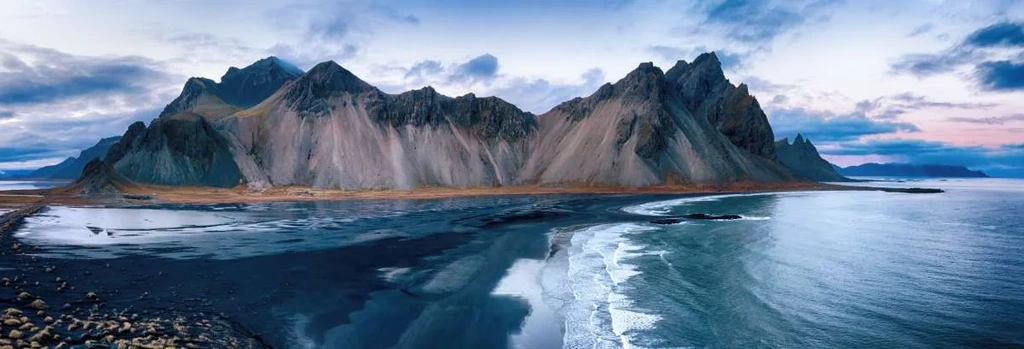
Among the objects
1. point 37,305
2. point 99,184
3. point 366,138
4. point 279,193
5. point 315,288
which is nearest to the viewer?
point 37,305

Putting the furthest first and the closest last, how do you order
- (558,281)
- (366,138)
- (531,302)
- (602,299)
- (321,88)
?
(321,88) < (366,138) < (558,281) < (602,299) < (531,302)

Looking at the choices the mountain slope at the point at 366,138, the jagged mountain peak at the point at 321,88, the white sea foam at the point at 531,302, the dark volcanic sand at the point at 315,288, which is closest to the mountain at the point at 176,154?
the mountain slope at the point at 366,138

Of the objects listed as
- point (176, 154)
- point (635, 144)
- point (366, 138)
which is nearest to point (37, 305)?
point (176, 154)

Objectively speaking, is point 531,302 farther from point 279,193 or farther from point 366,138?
point 366,138

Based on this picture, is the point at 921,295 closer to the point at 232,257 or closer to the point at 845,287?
the point at 845,287

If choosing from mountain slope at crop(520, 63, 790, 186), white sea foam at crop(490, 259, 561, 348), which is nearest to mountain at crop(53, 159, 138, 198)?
white sea foam at crop(490, 259, 561, 348)

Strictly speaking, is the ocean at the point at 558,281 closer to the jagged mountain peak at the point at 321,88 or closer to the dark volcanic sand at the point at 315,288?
the dark volcanic sand at the point at 315,288
